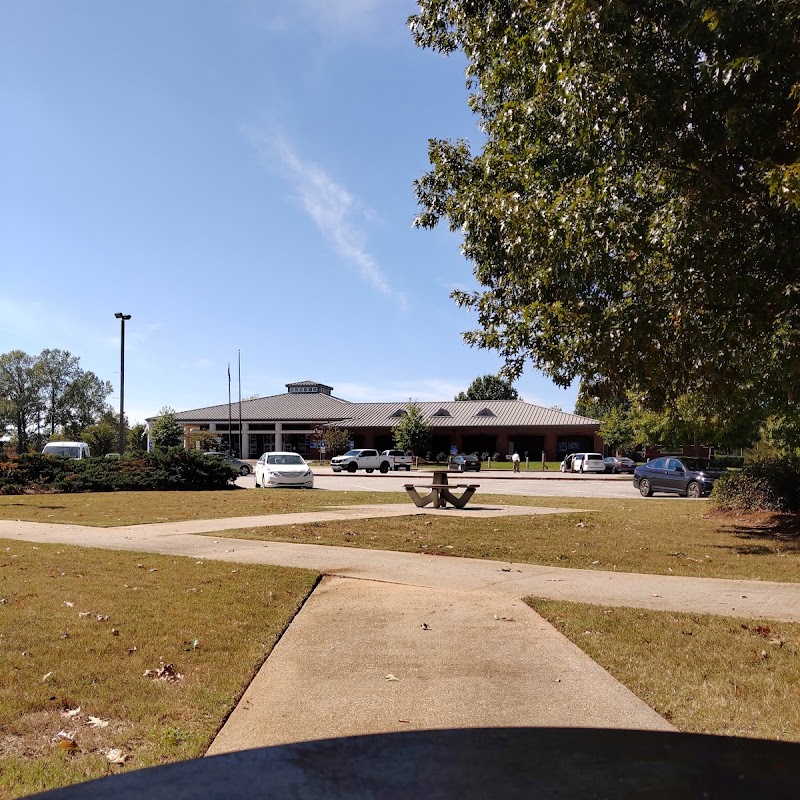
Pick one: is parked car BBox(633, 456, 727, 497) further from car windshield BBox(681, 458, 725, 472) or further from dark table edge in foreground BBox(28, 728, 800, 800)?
dark table edge in foreground BBox(28, 728, 800, 800)

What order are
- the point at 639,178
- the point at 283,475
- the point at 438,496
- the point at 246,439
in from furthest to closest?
the point at 246,439, the point at 283,475, the point at 438,496, the point at 639,178

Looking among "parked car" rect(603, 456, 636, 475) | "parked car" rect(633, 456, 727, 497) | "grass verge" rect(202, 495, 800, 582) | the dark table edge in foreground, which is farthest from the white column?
the dark table edge in foreground

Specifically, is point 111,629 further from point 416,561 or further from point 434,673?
point 416,561

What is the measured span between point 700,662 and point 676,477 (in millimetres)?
21970

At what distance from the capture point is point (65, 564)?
8.77m

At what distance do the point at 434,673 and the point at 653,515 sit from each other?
13.9 meters

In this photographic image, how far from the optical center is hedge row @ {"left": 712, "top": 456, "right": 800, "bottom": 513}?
1633cm

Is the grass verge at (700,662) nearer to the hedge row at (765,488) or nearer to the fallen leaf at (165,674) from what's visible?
the fallen leaf at (165,674)

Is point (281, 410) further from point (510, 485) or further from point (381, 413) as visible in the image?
point (510, 485)

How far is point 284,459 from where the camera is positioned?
28.0 metres

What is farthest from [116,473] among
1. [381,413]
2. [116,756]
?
[381,413]

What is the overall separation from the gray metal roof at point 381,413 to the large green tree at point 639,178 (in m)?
55.5

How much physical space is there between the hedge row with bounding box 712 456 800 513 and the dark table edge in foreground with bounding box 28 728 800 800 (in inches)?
648

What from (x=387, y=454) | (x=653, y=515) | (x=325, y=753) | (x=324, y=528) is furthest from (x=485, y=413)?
(x=325, y=753)
